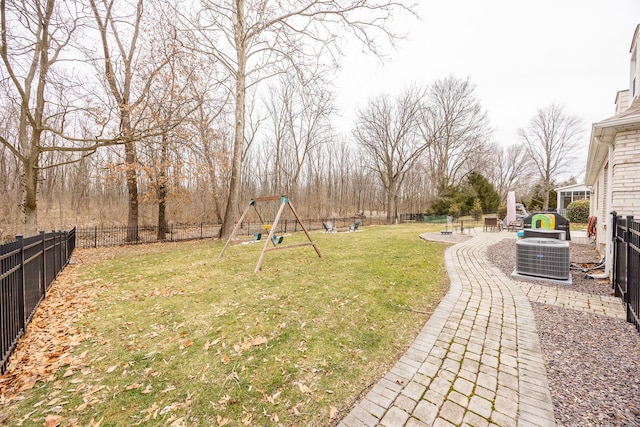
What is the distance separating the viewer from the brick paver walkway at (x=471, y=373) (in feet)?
6.38

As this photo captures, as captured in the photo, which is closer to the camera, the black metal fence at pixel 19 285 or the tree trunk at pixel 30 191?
the black metal fence at pixel 19 285

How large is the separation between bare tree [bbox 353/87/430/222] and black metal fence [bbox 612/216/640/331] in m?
21.3

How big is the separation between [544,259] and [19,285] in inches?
361

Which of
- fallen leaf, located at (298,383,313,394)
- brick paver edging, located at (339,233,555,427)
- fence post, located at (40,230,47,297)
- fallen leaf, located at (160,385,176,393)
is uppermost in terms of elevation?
fence post, located at (40,230,47,297)

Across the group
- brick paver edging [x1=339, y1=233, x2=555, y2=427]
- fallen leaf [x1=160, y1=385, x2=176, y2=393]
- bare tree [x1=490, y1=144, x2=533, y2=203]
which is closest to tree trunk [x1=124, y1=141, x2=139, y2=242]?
fallen leaf [x1=160, y1=385, x2=176, y2=393]

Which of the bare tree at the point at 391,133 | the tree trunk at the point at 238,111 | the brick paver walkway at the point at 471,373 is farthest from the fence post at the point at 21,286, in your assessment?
the bare tree at the point at 391,133

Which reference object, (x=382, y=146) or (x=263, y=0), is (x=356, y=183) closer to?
(x=382, y=146)

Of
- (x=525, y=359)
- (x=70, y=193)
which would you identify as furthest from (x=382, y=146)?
(x=70, y=193)

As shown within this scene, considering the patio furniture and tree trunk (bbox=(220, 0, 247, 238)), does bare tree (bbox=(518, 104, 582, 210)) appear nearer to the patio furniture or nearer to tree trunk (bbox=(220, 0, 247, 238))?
the patio furniture

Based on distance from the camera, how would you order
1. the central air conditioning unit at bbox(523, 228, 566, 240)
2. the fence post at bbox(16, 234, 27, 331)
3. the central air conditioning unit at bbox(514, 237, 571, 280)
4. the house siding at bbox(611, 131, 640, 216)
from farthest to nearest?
the central air conditioning unit at bbox(523, 228, 566, 240), the central air conditioning unit at bbox(514, 237, 571, 280), the house siding at bbox(611, 131, 640, 216), the fence post at bbox(16, 234, 27, 331)

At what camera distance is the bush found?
19250 millimetres

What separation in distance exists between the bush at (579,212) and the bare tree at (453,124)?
33.2ft

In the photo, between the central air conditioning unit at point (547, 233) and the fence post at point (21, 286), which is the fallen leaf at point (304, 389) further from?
the central air conditioning unit at point (547, 233)

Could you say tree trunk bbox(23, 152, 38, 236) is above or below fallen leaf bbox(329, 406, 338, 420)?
above
